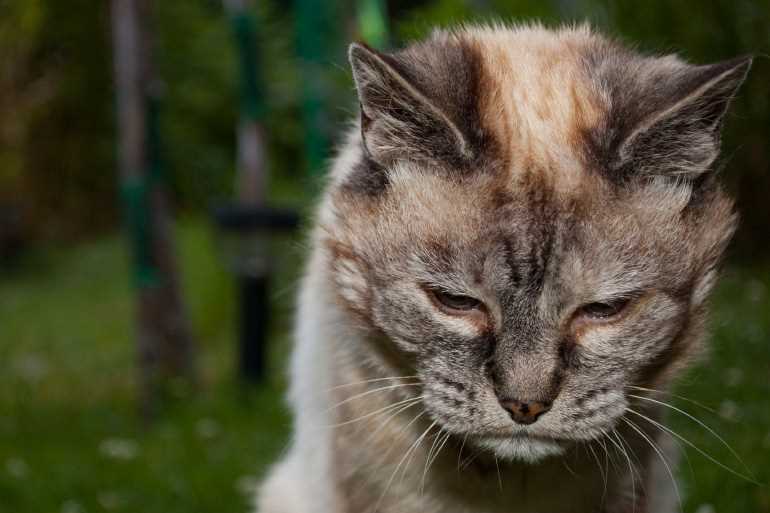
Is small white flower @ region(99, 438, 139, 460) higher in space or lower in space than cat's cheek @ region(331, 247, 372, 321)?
lower

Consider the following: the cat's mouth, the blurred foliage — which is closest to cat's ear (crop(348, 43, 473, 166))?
the cat's mouth

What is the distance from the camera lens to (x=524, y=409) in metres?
2.37

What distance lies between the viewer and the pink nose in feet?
7.75

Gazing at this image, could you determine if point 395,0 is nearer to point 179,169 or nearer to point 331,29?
point 331,29

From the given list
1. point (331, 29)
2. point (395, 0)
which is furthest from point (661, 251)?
point (331, 29)

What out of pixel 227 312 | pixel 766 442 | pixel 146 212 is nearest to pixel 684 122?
pixel 766 442

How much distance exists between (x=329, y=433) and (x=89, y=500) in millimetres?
2340

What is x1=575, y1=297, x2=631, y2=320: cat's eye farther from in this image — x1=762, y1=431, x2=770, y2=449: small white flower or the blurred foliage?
the blurred foliage

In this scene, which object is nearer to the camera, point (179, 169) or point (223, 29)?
point (179, 169)

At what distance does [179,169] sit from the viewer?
1415 cm

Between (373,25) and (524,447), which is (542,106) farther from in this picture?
(373,25)

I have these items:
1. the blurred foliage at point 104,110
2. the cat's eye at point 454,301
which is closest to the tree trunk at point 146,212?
the cat's eye at point 454,301

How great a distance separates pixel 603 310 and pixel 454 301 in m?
0.33

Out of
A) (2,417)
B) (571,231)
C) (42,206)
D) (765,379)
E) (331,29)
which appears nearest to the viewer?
(571,231)
